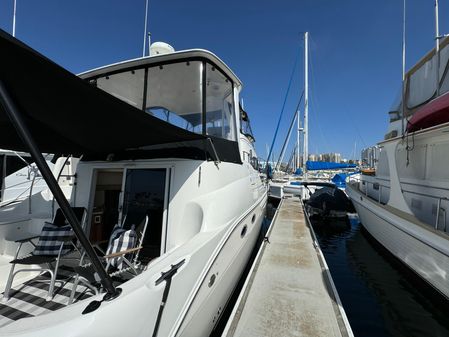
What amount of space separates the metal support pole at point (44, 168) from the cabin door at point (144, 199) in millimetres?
1997

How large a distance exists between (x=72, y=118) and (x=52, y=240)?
1.86m

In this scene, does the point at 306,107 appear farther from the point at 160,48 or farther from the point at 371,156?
the point at 160,48

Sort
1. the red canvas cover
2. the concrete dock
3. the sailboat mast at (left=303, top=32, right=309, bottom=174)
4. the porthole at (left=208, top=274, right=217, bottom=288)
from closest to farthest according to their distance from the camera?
the porthole at (left=208, top=274, right=217, bottom=288), the concrete dock, the red canvas cover, the sailboat mast at (left=303, top=32, right=309, bottom=174)

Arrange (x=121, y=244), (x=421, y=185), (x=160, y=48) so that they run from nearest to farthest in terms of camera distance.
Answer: (x=121, y=244), (x=160, y=48), (x=421, y=185)

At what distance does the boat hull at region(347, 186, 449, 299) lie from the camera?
347 centimetres

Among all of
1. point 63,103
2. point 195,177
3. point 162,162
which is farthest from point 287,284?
point 63,103

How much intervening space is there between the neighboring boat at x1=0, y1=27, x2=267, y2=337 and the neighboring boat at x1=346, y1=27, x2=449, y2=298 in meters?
3.11

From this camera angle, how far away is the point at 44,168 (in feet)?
3.95

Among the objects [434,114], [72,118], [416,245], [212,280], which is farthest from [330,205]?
[72,118]

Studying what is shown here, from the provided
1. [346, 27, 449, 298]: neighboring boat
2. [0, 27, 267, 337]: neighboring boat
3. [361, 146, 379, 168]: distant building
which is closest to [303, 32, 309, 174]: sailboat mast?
[361, 146, 379, 168]: distant building

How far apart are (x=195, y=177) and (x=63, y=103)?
4.93 feet

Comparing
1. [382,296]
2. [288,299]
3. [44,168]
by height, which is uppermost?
[44,168]

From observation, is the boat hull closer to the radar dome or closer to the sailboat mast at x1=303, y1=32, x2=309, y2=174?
the radar dome

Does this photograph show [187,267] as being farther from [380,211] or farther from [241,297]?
[380,211]
